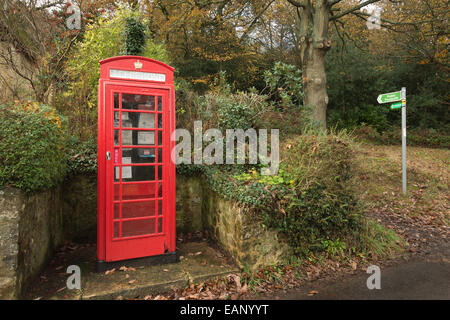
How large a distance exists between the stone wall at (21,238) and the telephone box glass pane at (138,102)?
5.14ft

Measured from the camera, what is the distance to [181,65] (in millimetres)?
12586

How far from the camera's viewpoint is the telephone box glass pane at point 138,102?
12.1 ft

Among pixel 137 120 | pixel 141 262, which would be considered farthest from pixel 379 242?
pixel 137 120

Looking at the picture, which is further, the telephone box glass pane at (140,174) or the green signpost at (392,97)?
the green signpost at (392,97)

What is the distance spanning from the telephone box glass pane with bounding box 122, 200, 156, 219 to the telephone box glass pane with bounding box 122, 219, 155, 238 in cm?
8

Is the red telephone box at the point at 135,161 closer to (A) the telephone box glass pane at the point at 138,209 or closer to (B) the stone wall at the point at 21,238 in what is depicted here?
(A) the telephone box glass pane at the point at 138,209

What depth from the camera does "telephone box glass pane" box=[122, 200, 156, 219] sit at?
3.79m

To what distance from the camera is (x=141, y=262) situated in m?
3.87

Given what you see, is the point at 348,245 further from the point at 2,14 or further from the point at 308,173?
the point at 2,14

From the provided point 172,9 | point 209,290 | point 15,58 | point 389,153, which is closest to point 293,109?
point 209,290

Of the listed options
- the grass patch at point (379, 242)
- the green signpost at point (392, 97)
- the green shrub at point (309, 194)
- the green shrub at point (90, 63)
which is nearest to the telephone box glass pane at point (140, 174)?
the green shrub at point (309, 194)

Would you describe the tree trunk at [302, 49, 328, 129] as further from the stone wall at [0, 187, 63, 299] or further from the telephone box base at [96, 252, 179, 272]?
the stone wall at [0, 187, 63, 299]

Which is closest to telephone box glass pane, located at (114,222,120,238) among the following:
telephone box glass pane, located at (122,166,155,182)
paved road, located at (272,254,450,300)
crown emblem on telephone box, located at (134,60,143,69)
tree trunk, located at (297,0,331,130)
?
telephone box glass pane, located at (122,166,155,182)
